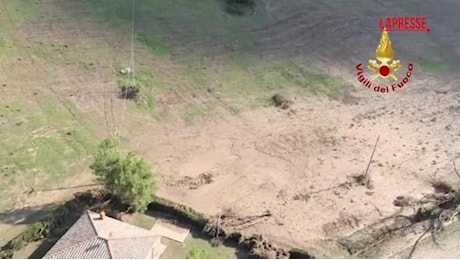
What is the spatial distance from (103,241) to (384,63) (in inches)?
940

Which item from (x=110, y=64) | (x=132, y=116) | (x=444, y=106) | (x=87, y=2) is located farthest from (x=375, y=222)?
(x=87, y=2)

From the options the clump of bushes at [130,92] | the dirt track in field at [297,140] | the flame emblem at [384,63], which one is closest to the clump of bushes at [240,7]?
the dirt track in field at [297,140]

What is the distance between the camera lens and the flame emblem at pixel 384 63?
44938 mm

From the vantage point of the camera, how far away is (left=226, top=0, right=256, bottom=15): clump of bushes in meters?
50.2

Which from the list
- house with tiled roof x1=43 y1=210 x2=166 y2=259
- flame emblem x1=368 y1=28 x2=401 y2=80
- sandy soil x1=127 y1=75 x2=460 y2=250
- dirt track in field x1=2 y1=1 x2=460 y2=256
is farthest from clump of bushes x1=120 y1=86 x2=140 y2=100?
flame emblem x1=368 y1=28 x2=401 y2=80

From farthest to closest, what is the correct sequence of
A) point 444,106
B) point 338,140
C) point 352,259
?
point 444,106 < point 338,140 < point 352,259

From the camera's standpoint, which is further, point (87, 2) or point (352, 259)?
point (87, 2)

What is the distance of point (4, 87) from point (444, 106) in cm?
2831

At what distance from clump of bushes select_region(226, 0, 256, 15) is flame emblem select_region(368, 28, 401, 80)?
10385 mm

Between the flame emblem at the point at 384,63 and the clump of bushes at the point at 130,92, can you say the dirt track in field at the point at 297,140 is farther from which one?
the flame emblem at the point at 384,63

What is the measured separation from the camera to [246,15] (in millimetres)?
50250

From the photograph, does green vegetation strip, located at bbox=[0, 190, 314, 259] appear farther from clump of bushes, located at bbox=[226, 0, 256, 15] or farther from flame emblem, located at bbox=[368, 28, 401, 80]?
clump of bushes, located at bbox=[226, 0, 256, 15]

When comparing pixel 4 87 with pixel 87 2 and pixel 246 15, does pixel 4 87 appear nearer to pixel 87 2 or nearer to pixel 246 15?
pixel 87 2

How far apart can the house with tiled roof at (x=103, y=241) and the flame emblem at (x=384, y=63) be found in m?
21.4
